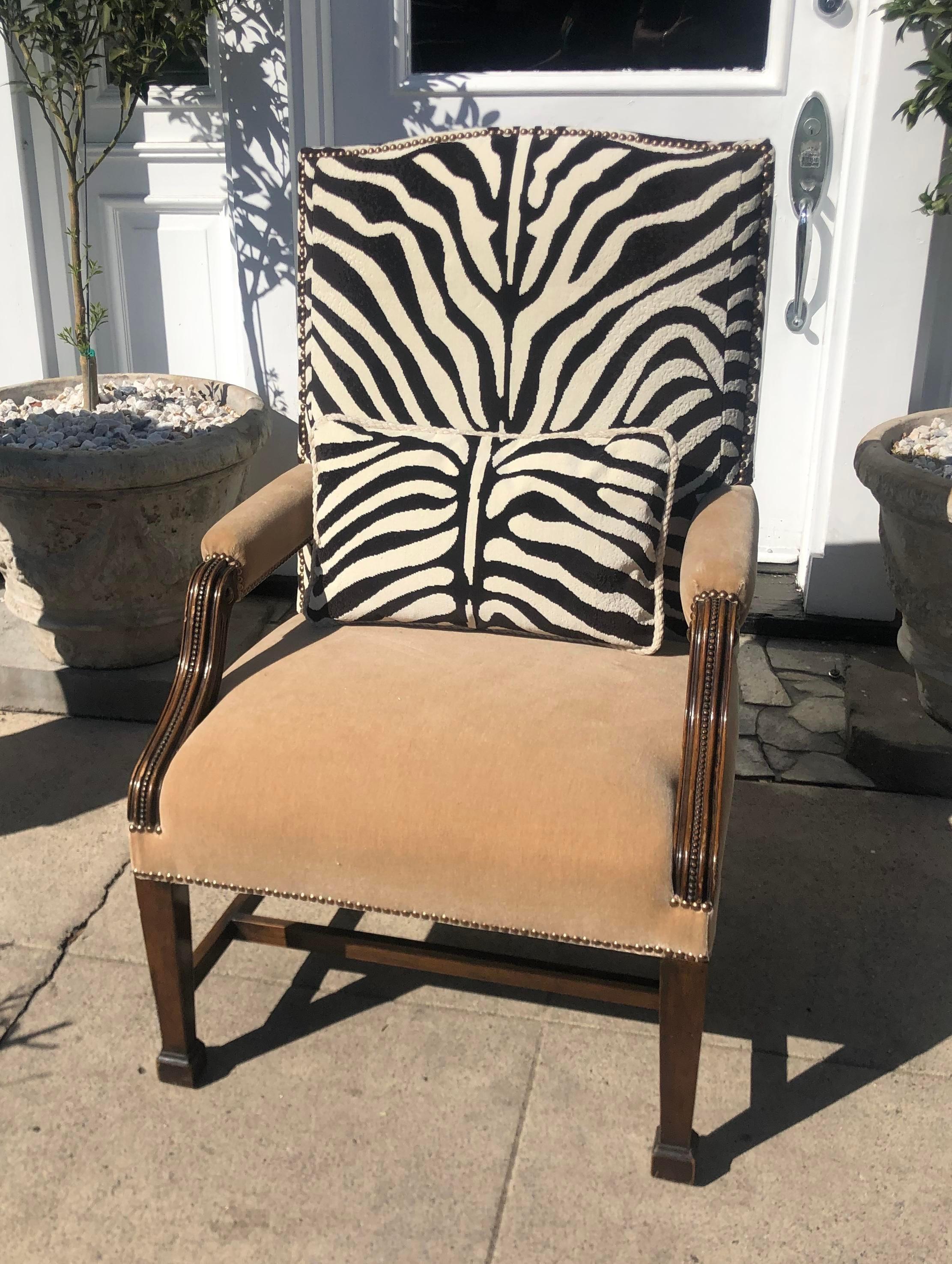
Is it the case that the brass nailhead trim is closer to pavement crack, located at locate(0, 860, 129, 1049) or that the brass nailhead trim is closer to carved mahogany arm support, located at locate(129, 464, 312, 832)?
carved mahogany arm support, located at locate(129, 464, 312, 832)

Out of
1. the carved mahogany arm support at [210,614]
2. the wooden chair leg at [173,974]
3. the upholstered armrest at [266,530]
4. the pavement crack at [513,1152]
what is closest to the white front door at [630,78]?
the upholstered armrest at [266,530]

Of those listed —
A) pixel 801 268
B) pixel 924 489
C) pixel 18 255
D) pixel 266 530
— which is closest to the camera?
pixel 266 530

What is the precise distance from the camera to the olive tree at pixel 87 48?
245 centimetres

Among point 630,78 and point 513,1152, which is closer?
point 513,1152

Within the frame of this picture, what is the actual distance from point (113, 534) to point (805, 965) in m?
1.58

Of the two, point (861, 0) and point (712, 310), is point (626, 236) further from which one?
point (861, 0)

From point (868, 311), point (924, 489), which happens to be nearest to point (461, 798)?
point (924, 489)

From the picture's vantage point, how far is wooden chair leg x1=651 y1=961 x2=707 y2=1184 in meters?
1.36

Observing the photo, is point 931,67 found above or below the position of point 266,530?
above

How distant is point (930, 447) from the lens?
2367 millimetres

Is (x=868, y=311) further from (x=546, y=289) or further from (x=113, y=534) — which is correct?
(x=113, y=534)

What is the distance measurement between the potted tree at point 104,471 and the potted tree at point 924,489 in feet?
4.43

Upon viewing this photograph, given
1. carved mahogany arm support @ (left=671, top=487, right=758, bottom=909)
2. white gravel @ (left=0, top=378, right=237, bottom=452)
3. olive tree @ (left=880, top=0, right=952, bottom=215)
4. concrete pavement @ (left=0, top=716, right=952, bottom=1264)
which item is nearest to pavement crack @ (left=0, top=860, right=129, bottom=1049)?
concrete pavement @ (left=0, top=716, right=952, bottom=1264)

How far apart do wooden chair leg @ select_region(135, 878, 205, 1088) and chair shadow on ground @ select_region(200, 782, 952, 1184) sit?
0.06 metres
